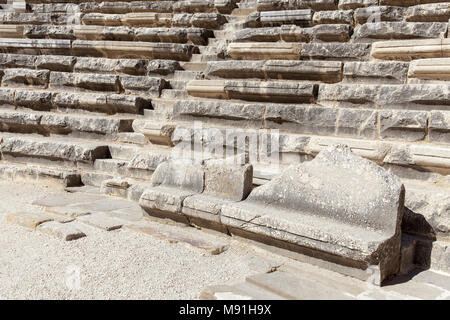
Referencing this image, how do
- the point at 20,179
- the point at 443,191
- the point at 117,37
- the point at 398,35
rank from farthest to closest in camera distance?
1. the point at 117,37
2. the point at 20,179
3. the point at 398,35
4. the point at 443,191

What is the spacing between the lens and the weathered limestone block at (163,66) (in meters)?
6.92

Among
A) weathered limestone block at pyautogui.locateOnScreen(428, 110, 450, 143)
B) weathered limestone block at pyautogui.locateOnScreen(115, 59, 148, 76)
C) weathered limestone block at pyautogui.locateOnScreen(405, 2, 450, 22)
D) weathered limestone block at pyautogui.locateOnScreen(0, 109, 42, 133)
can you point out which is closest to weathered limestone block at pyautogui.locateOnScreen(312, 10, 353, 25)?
weathered limestone block at pyautogui.locateOnScreen(405, 2, 450, 22)

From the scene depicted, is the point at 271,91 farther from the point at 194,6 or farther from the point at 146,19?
the point at 146,19

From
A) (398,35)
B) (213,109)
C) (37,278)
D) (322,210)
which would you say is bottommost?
(37,278)

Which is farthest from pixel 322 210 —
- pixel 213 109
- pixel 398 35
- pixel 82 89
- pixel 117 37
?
pixel 117 37

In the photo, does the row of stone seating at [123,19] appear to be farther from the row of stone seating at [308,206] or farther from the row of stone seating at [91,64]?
the row of stone seating at [308,206]

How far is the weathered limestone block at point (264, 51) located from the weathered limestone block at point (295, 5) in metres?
1.06

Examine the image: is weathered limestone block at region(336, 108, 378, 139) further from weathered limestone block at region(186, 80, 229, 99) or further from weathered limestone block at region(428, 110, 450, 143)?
weathered limestone block at region(186, 80, 229, 99)

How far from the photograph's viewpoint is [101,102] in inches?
262

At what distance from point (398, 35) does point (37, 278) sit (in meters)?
4.70

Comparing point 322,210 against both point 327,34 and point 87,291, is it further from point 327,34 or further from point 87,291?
point 327,34

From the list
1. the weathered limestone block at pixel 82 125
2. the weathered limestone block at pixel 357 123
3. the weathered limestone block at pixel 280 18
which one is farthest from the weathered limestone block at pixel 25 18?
the weathered limestone block at pixel 357 123

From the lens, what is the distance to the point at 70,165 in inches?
238

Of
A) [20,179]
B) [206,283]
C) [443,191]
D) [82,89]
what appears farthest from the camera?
[82,89]
